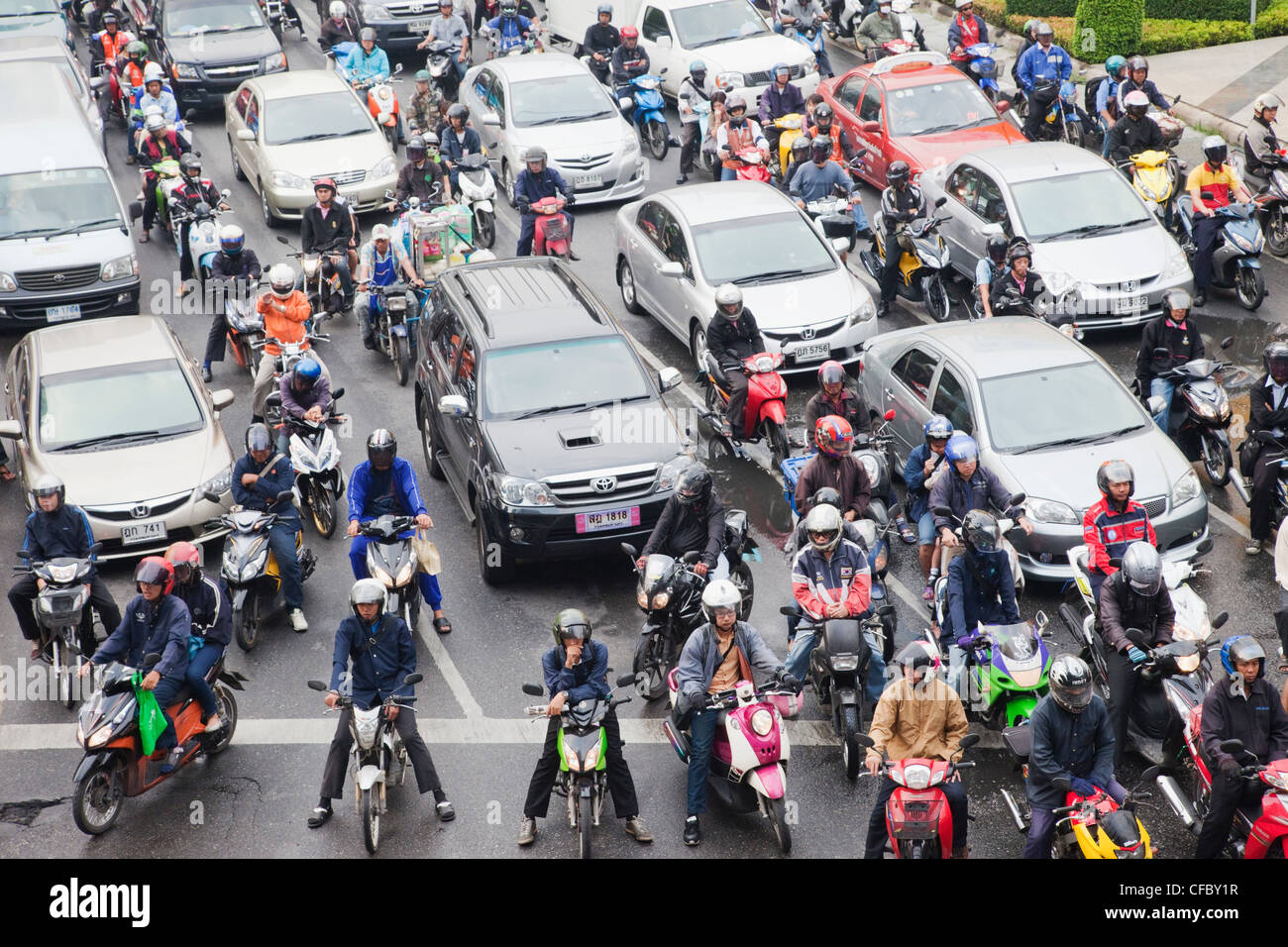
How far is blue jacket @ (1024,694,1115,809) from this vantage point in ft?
29.3

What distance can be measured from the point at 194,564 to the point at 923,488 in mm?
5702

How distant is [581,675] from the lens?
9.85 metres

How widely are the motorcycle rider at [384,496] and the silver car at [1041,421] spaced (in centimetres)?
453

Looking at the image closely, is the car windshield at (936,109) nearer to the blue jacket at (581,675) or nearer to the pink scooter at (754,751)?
the pink scooter at (754,751)

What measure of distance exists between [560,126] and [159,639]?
1324 cm

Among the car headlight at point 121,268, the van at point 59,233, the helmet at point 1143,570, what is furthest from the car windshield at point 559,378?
A: the van at point 59,233

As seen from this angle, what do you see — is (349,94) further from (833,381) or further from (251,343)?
(833,381)

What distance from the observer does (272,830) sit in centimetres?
1027

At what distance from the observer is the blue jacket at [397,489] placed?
12.6 meters

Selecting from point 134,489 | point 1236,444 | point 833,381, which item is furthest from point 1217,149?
point 134,489

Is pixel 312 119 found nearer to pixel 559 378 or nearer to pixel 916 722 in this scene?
pixel 559 378

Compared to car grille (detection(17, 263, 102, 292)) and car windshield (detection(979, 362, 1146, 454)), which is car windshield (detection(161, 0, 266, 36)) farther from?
car windshield (detection(979, 362, 1146, 454))

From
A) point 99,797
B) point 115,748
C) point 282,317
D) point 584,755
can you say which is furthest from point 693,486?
point 282,317

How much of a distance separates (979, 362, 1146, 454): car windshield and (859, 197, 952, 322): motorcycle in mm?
4541
